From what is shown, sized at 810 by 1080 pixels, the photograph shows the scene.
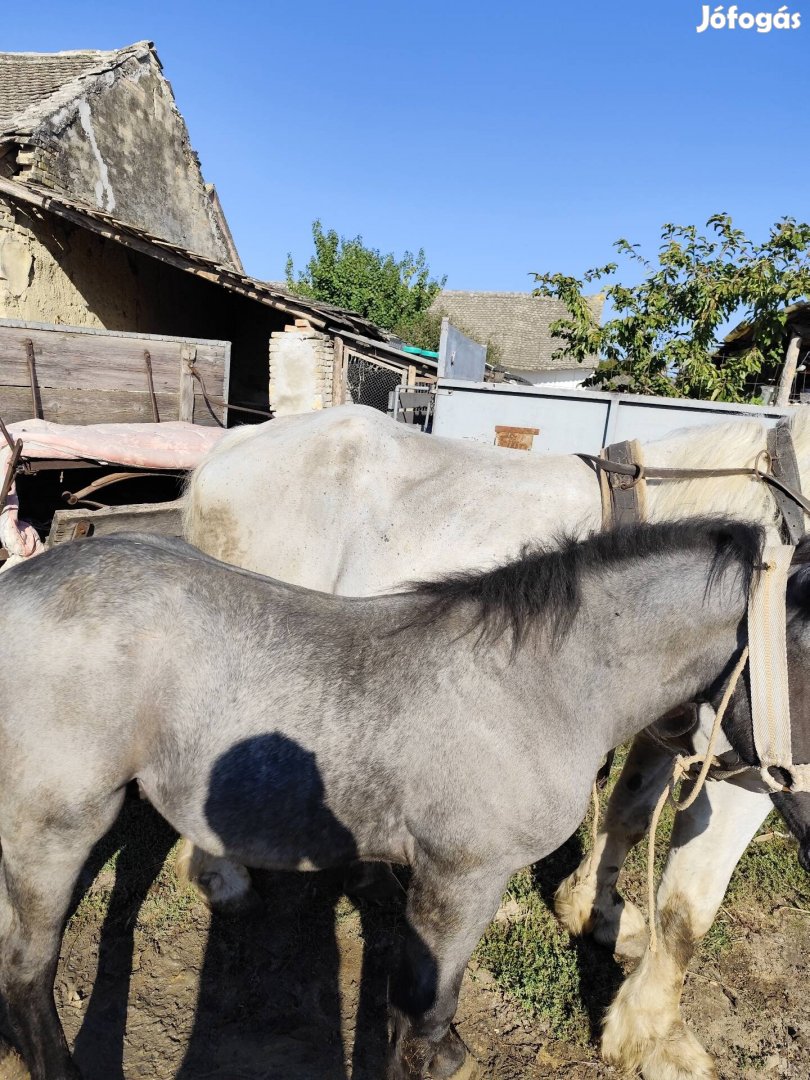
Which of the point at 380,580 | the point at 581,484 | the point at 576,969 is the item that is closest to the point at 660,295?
the point at 581,484

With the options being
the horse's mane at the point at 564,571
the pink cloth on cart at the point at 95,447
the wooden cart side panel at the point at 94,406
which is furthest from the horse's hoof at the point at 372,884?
the wooden cart side panel at the point at 94,406

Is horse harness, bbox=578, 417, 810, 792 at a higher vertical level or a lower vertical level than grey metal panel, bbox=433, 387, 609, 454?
lower

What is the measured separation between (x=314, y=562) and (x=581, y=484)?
4.54 feet

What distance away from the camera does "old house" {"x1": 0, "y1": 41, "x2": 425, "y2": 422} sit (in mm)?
7906

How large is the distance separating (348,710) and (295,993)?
1636 mm

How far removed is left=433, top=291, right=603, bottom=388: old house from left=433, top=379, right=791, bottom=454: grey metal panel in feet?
94.3

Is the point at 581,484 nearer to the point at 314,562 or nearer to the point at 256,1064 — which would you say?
the point at 314,562

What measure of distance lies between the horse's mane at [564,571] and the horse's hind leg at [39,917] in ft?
3.72

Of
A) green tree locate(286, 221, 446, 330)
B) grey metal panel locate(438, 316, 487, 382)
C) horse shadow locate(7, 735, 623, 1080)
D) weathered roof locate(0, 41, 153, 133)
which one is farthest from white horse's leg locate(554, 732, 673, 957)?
green tree locate(286, 221, 446, 330)

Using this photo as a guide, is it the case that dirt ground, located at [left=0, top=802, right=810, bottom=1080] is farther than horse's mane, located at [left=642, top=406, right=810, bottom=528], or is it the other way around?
horse's mane, located at [left=642, top=406, right=810, bottom=528]

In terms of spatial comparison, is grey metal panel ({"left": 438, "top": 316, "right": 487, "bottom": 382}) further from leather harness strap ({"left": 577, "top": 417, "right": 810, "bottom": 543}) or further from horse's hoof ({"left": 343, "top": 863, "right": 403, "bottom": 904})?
horse's hoof ({"left": 343, "top": 863, "right": 403, "bottom": 904})

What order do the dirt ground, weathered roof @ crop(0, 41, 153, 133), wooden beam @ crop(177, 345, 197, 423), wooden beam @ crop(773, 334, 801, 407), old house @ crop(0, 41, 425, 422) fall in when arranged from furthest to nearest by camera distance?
weathered roof @ crop(0, 41, 153, 133) → wooden beam @ crop(773, 334, 801, 407) → old house @ crop(0, 41, 425, 422) → wooden beam @ crop(177, 345, 197, 423) → the dirt ground

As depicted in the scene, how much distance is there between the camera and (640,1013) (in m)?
2.46

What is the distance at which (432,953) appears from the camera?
1.90 m
